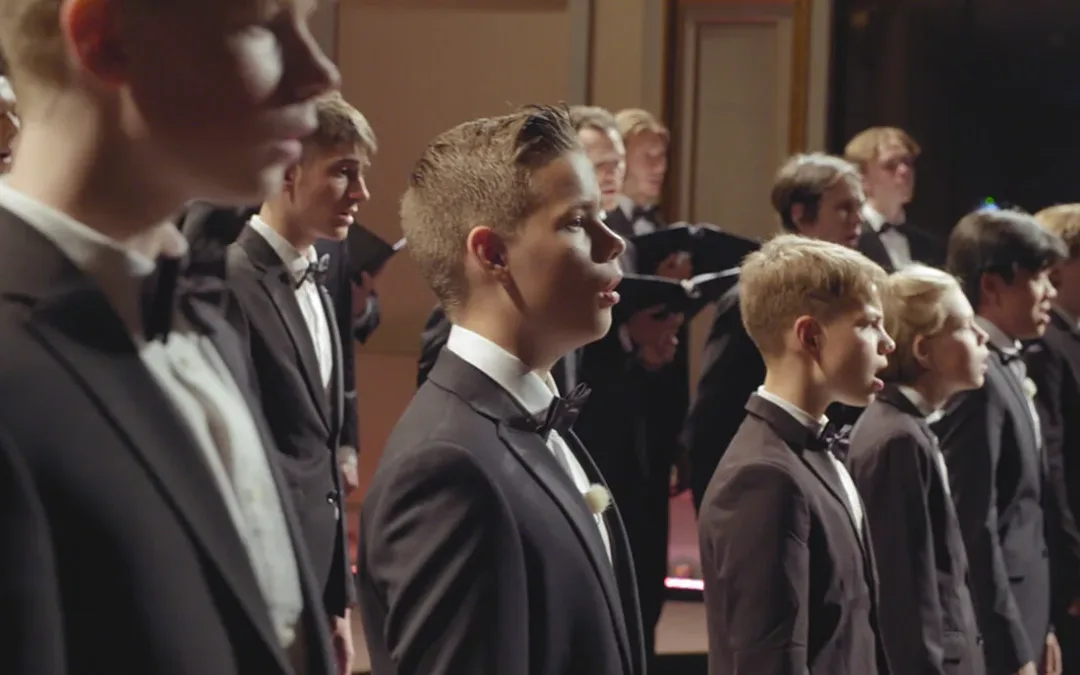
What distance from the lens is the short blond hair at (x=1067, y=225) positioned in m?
3.91

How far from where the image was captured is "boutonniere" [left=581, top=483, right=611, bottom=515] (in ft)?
4.95

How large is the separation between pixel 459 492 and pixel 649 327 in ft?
7.13

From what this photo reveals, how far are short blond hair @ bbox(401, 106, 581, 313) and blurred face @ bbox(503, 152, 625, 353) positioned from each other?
2 centimetres

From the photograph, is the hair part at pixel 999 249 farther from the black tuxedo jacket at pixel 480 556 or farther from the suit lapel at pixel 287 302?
the black tuxedo jacket at pixel 480 556

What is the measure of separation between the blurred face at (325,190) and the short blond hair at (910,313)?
42.1 inches

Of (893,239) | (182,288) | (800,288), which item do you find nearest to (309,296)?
(800,288)

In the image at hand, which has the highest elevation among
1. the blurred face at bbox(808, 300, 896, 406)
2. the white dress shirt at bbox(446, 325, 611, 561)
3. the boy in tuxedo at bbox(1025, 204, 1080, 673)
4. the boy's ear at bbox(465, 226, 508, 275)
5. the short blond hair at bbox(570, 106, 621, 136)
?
the boy's ear at bbox(465, 226, 508, 275)

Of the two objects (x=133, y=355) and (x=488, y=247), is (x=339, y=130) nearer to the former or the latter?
(x=488, y=247)

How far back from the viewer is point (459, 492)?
136cm

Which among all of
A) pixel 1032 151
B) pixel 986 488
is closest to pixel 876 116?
pixel 1032 151

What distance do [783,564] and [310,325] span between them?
1166 mm

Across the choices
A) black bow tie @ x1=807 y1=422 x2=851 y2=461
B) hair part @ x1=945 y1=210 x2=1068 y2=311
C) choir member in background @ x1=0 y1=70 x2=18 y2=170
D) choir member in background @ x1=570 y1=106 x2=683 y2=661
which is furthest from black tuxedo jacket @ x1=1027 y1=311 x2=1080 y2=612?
choir member in background @ x1=0 y1=70 x2=18 y2=170

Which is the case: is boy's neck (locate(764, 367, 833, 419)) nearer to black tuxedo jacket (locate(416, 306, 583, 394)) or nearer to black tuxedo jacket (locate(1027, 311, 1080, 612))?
black tuxedo jacket (locate(416, 306, 583, 394))

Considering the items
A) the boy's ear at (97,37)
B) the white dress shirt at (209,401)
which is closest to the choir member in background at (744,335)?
the white dress shirt at (209,401)
